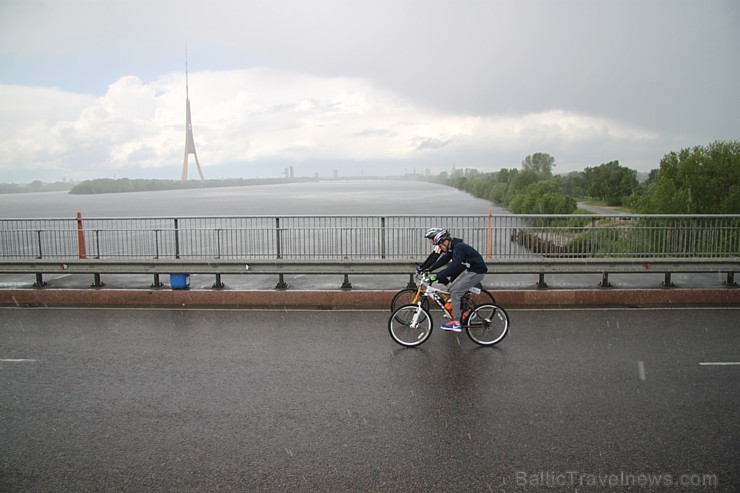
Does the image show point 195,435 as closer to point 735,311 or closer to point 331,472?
point 331,472

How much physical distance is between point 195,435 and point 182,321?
517 centimetres

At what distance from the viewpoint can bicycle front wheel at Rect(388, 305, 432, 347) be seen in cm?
852

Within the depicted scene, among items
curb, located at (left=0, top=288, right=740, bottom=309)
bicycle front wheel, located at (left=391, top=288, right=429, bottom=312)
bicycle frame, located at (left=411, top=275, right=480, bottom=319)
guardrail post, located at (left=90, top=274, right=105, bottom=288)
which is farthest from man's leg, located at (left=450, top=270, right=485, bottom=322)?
guardrail post, located at (left=90, top=274, right=105, bottom=288)

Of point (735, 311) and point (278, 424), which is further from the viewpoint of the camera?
point (735, 311)

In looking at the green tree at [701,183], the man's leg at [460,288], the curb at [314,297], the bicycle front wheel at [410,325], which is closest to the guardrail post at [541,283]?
the curb at [314,297]

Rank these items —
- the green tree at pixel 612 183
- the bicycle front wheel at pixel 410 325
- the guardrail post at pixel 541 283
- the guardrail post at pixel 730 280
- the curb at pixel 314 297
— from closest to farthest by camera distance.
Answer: the bicycle front wheel at pixel 410 325 → the curb at pixel 314 297 → the guardrail post at pixel 541 283 → the guardrail post at pixel 730 280 → the green tree at pixel 612 183

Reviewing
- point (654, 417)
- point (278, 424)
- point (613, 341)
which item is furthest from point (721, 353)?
point (278, 424)

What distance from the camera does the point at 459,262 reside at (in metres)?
8.62

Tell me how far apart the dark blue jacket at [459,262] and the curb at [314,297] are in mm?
2959

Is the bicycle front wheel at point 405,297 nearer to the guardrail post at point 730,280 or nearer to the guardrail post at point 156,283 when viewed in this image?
the guardrail post at point 156,283

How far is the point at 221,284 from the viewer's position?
12.6 m

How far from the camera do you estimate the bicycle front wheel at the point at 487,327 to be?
8562 millimetres

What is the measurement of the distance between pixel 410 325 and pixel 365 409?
2.71m

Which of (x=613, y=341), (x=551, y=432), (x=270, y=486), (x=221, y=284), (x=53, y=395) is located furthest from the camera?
(x=221, y=284)
